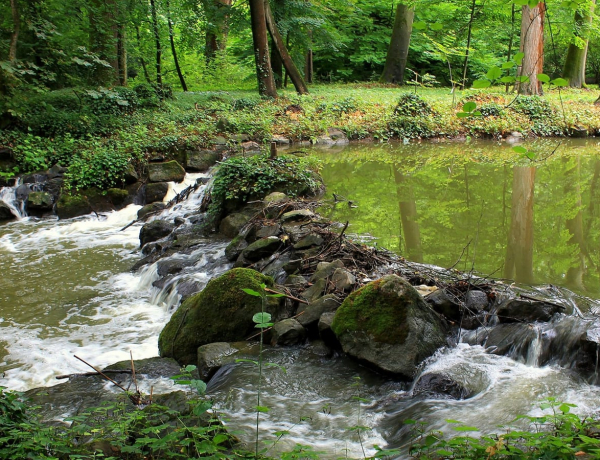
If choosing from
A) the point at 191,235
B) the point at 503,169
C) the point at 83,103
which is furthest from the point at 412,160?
the point at 83,103

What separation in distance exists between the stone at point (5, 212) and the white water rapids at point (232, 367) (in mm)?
2264

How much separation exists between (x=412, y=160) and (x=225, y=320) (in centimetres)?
1039

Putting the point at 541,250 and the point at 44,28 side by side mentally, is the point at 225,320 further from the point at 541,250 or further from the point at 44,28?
the point at 44,28

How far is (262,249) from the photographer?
749cm

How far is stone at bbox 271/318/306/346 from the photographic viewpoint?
5340mm

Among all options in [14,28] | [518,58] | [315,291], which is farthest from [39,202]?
[518,58]

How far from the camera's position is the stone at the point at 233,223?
9.25m

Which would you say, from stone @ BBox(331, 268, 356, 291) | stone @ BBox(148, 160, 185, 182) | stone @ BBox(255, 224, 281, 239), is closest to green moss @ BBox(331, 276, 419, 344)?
stone @ BBox(331, 268, 356, 291)

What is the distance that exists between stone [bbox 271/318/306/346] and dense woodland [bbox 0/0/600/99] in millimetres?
3080

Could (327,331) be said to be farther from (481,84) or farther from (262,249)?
(481,84)

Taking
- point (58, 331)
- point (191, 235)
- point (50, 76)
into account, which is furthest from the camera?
point (50, 76)

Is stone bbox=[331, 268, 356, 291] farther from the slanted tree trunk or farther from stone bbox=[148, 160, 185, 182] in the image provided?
the slanted tree trunk

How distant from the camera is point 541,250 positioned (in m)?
7.25

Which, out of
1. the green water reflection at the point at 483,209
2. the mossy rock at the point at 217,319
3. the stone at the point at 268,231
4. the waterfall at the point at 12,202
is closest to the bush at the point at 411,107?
the green water reflection at the point at 483,209
